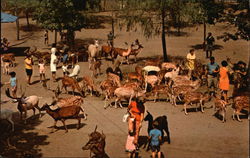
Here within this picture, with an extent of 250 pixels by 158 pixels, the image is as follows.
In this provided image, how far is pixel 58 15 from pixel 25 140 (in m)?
13.5

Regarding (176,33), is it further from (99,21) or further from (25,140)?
(25,140)

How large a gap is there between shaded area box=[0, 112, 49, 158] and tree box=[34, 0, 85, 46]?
1139 centimetres

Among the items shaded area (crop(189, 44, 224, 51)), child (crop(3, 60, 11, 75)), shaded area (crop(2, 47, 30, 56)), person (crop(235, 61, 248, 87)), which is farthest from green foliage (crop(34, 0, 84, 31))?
person (crop(235, 61, 248, 87))

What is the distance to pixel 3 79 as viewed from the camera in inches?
779

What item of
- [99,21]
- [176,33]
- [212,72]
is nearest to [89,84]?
[212,72]

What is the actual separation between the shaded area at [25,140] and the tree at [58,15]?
11392 mm

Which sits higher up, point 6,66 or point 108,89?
point 6,66

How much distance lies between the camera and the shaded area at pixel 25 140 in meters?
11.3

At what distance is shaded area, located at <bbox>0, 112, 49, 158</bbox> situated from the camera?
11.3 meters

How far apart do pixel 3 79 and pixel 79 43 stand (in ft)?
39.8

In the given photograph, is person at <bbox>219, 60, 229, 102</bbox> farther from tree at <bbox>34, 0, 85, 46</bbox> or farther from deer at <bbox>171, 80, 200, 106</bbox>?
tree at <bbox>34, 0, 85, 46</bbox>

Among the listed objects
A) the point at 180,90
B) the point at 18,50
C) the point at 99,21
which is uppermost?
the point at 99,21

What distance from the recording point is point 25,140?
12273 mm

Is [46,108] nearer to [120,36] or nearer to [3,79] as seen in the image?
[3,79]
